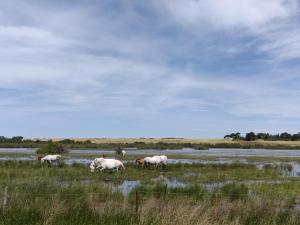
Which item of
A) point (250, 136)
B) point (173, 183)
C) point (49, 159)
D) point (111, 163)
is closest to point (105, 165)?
point (111, 163)

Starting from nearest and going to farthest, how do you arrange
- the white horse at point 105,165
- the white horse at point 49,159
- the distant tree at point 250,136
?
the white horse at point 105,165, the white horse at point 49,159, the distant tree at point 250,136

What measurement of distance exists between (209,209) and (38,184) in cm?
862

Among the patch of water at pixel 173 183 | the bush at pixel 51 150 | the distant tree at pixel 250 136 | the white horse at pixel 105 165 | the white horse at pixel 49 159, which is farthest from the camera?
the distant tree at pixel 250 136

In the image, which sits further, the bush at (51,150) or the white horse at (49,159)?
the bush at (51,150)

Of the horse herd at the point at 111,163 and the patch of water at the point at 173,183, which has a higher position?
the horse herd at the point at 111,163

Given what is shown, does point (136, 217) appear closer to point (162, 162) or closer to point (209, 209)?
point (209, 209)

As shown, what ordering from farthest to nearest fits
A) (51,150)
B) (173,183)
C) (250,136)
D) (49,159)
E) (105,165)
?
1. (250,136)
2. (51,150)
3. (49,159)
4. (105,165)
5. (173,183)

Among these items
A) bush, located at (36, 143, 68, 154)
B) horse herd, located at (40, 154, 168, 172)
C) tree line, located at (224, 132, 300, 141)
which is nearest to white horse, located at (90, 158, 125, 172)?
horse herd, located at (40, 154, 168, 172)

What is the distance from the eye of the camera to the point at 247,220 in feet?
50.5

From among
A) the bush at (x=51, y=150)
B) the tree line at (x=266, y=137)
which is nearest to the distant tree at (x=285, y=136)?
the tree line at (x=266, y=137)

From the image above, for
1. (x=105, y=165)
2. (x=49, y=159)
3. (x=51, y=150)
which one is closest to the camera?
(x=105, y=165)

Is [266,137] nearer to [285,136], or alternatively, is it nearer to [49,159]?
[285,136]

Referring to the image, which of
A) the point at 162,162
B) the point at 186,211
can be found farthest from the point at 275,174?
the point at 186,211

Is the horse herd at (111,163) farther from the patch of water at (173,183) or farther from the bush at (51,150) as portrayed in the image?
the bush at (51,150)
